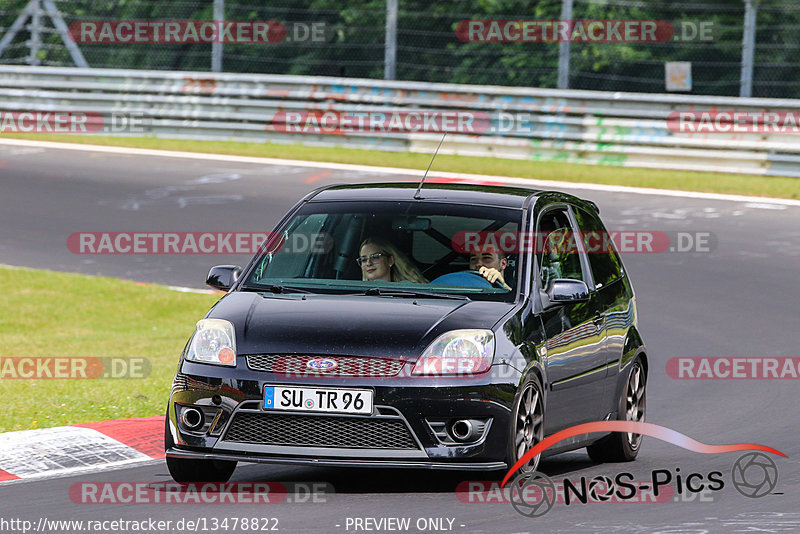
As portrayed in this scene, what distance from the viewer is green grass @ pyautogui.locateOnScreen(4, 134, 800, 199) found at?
2066 centimetres

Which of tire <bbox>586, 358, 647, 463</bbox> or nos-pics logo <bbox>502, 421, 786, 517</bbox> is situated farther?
tire <bbox>586, 358, 647, 463</bbox>

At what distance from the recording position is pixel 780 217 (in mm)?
18578

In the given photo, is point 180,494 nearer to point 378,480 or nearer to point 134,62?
point 378,480

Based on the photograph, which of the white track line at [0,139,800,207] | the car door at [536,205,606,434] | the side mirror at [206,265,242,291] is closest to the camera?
the car door at [536,205,606,434]

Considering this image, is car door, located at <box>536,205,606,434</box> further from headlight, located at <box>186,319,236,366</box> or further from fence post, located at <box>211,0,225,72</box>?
fence post, located at <box>211,0,225,72</box>

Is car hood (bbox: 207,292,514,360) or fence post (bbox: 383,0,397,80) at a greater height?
fence post (bbox: 383,0,397,80)

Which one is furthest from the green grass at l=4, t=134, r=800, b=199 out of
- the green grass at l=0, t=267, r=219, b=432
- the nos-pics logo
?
the nos-pics logo

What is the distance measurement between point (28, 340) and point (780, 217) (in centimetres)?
930

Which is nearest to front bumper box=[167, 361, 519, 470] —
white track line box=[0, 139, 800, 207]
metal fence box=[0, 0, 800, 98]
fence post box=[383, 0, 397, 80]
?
white track line box=[0, 139, 800, 207]

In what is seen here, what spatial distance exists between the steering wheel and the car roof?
0.47m

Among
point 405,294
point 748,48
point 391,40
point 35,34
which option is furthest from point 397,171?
point 405,294

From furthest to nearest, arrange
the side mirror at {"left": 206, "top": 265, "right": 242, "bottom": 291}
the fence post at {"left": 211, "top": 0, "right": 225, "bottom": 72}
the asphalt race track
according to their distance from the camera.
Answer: the fence post at {"left": 211, "top": 0, "right": 225, "bottom": 72} → the side mirror at {"left": 206, "top": 265, "right": 242, "bottom": 291} → the asphalt race track

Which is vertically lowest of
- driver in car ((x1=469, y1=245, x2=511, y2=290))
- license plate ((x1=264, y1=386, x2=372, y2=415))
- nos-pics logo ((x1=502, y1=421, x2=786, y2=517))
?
nos-pics logo ((x1=502, y1=421, x2=786, y2=517))

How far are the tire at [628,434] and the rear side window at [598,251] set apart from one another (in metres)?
0.56
